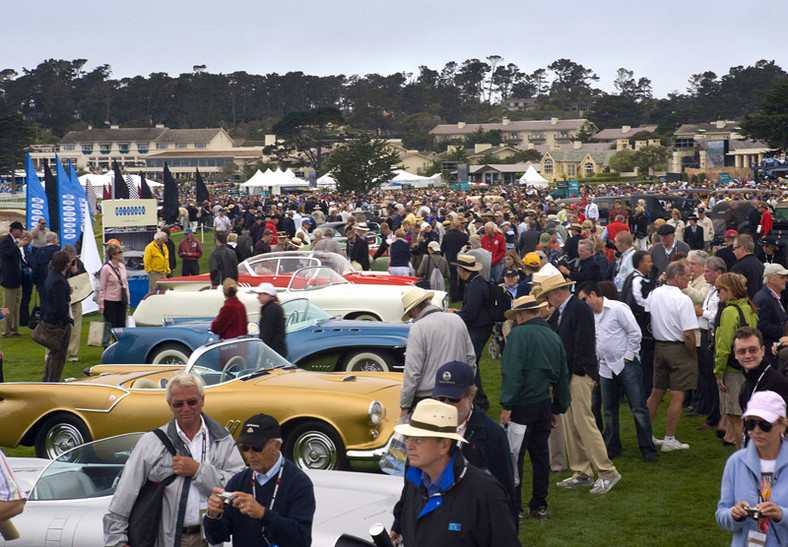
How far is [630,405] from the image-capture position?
892 centimetres

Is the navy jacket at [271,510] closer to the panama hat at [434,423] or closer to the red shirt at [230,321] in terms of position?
the panama hat at [434,423]

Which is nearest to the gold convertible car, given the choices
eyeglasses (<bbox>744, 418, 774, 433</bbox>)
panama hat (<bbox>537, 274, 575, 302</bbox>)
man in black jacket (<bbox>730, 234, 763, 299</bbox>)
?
panama hat (<bbox>537, 274, 575, 302</bbox>)

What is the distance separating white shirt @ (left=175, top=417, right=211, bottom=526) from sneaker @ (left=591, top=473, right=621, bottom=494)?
175 inches

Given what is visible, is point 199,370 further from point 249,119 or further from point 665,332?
point 249,119

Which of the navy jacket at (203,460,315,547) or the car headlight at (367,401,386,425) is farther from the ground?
the navy jacket at (203,460,315,547)

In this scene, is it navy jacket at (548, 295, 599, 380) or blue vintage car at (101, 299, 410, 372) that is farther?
blue vintage car at (101, 299, 410, 372)

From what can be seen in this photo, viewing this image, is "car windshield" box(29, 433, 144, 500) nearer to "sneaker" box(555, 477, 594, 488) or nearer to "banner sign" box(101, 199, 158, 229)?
"sneaker" box(555, 477, 594, 488)

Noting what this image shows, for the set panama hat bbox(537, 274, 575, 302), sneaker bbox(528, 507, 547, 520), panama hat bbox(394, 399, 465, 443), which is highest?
panama hat bbox(394, 399, 465, 443)

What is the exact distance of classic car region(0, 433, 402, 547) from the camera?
5.84m

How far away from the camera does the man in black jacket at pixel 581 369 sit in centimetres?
812

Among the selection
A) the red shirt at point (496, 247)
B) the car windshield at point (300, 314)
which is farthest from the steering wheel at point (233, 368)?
the red shirt at point (496, 247)

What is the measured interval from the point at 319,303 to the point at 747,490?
10.6 m

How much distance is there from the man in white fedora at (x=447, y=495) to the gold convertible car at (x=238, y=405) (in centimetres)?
446

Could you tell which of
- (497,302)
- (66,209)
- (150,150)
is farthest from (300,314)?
(150,150)
